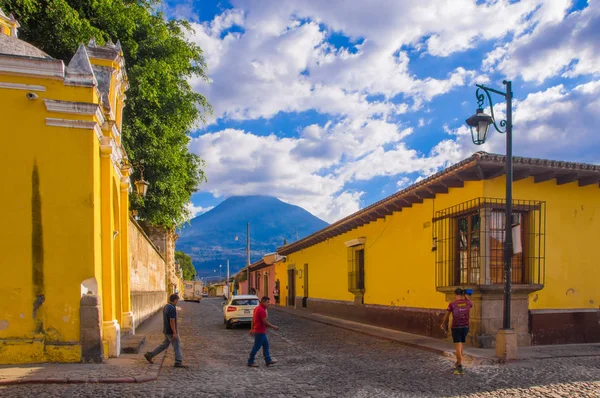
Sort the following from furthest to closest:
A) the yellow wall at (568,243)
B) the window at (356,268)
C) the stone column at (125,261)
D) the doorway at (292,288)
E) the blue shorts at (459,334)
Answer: the doorway at (292,288), the window at (356,268), the stone column at (125,261), the yellow wall at (568,243), the blue shorts at (459,334)

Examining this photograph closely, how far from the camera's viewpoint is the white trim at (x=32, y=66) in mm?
8562

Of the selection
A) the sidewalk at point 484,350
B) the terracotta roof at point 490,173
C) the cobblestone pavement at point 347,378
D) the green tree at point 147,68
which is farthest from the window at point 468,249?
the green tree at point 147,68

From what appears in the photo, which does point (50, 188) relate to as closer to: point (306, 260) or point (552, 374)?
point (552, 374)

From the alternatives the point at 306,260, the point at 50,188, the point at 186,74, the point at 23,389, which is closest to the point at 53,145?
the point at 50,188

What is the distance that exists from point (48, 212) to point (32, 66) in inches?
102

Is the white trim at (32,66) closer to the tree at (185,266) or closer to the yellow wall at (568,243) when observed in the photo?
the yellow wall at (568,243)

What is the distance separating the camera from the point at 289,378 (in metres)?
8.33

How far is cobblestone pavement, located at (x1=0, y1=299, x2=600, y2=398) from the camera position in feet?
23.7

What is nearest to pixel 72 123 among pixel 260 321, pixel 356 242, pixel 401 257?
pixel 260 321

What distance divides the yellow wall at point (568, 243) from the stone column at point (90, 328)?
9142 mm

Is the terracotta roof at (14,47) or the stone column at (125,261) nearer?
Answer: the terracotta roof at (14,47)

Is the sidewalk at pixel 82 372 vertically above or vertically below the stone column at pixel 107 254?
below

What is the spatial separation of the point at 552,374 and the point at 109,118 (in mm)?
9760

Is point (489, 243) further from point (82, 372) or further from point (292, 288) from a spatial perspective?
point (292, 288)
